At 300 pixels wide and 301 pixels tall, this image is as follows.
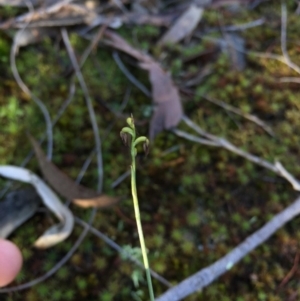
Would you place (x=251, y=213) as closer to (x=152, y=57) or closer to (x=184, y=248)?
(x=184, y=248)

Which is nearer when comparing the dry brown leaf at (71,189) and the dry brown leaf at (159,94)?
the dry brown leaf at (71,189)

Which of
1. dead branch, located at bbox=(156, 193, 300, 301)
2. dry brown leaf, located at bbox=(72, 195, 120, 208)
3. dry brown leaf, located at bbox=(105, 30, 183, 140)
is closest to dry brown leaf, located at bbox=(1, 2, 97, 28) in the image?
dry brown leaf, located at bbox=(105, 30, 183, 140)

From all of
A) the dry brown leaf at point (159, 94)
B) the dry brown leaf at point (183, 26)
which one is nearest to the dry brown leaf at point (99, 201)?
the dry brown leaf at point (159, 94)

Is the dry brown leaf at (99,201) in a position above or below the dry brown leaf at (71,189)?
below

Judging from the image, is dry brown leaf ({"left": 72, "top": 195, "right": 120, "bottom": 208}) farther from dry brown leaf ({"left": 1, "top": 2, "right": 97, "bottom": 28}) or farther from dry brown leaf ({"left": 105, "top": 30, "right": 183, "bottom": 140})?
dry brown leaf ({"left": 1, "top": 2, "right": 97, "bottom": 28})

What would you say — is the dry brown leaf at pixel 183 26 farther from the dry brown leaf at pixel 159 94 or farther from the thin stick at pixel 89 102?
the thin stick at pixel 89 102
